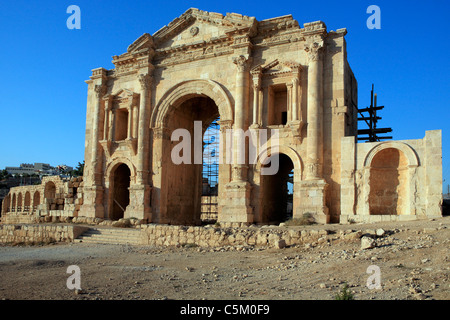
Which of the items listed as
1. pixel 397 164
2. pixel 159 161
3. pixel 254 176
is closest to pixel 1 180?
pixel 159 161

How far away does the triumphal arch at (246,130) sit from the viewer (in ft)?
44.9

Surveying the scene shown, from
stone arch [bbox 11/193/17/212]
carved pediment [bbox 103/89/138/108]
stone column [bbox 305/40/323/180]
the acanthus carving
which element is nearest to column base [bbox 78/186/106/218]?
carved pediment [bbox 103/89/138/108]

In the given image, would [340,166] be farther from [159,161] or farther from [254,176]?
[159,161]

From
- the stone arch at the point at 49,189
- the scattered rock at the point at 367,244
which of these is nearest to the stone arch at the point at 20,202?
the stone arch at the point at 49,189

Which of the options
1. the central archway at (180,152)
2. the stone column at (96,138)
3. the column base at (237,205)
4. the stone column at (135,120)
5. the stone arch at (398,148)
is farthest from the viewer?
the stone column at (96,138)

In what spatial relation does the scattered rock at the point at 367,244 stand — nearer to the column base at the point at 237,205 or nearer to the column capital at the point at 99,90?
the column base at the point at 237,205

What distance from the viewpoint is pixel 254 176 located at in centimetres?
1572

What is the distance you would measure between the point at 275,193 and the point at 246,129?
3.65 metres

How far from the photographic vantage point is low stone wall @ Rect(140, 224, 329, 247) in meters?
10.4

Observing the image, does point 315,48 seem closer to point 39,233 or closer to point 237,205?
point 237,205

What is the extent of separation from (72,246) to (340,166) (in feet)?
33.1

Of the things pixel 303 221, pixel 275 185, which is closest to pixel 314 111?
pixel 303 221

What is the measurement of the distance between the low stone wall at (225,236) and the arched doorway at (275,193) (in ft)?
13.1

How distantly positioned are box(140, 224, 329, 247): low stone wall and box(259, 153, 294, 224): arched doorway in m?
3.99
